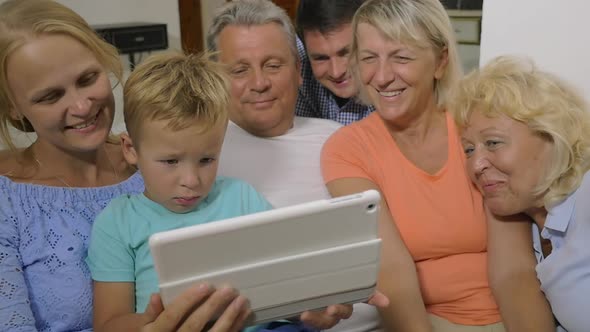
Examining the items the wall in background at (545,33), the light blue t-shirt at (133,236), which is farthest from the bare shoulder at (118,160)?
the wall in background at (545,33)

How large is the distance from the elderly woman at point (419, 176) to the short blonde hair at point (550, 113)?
15 centimetres

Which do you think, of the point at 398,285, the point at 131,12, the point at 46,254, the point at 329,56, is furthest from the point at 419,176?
the point at 131,12

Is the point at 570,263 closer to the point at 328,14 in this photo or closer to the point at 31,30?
the point at 328,14

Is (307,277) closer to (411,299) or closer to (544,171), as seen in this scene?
(411,299)

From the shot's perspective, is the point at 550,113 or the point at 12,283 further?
the point at 550,113

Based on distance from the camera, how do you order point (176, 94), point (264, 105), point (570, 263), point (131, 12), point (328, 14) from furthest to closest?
point (131, 12) → point (328, 14) → point (264, 105) → point (570, 263) → point (176, 94)

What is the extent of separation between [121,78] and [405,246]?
74 centimetres

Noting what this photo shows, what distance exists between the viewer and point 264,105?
1542mm

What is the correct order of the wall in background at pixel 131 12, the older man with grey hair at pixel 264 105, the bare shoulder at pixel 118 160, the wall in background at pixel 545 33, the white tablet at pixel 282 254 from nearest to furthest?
1. the white tablet at pixel 282 254
2. the bare shoulder at pixel 118 160
3. the older man with grey hair at pixel 264 105
4. the wall in background at pixel 545 33
5. the wall in background at pixel 131 12

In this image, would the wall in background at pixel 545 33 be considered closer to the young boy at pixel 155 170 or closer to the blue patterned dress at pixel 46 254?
the young boy at pixel 155 170

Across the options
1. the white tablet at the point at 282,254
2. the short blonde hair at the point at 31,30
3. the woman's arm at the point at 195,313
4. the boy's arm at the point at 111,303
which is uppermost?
the short blonde hair at the point at 31,30

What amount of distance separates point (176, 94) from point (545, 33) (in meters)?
1.19

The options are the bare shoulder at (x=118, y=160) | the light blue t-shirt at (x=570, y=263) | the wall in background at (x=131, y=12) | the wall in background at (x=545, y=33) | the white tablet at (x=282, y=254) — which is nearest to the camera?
the white tablet at (x=282, y=254)

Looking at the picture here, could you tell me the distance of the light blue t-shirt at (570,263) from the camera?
125 cm
